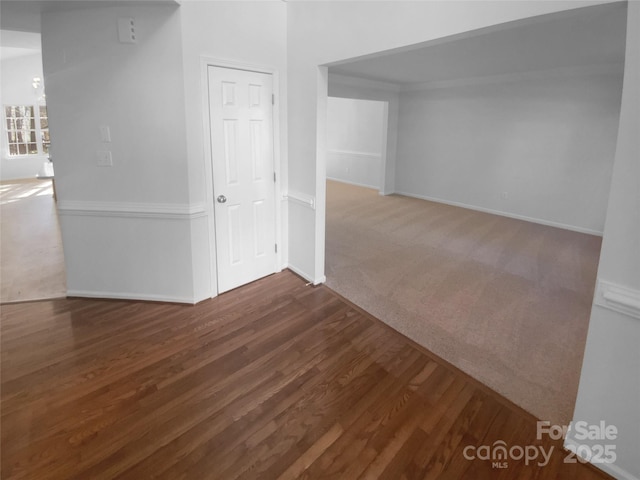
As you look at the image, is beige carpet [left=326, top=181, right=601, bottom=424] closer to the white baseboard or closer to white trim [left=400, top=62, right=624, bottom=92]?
the white baseboard

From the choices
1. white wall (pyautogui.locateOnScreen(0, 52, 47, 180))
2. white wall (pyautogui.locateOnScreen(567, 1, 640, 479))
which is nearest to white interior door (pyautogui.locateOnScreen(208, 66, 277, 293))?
white wall (pyautogui.locateOnScreen(567, 1, 640, 479))

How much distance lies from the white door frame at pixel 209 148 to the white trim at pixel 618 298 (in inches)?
113

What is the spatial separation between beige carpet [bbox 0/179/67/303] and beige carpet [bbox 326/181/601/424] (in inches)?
119

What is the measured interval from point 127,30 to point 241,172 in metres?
1.42

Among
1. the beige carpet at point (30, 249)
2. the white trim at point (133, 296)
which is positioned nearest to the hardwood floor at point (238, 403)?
the white trim at point (133, 296)

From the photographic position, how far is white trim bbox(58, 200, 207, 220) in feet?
10.1

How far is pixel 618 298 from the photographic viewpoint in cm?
158

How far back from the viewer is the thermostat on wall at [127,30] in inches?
108

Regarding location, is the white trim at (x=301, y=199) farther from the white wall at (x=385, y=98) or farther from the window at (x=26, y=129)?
the window at (x=26, y=129)

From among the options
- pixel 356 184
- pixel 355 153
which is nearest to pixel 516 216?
pixel 356 184

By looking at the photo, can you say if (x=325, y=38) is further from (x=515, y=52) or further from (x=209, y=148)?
(x=515, y=52)

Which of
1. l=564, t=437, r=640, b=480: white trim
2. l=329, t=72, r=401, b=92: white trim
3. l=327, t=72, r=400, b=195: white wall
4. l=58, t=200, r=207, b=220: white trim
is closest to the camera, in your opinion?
l=564, t=437, r=640, b=480: white trim

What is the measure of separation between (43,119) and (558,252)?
12454 millimetres

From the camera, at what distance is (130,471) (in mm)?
1674
